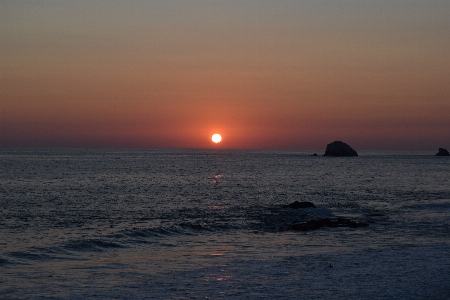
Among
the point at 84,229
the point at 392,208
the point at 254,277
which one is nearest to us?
the point at 254,277

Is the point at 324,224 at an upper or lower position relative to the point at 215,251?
upper

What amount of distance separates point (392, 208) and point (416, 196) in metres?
14.5

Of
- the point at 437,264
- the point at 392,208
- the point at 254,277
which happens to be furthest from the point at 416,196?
the point at 254,277

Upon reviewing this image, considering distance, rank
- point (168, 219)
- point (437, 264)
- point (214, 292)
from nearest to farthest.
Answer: point (214, 292) → point (437, 264) → point (168, 219)

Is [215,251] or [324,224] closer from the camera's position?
[215,251]

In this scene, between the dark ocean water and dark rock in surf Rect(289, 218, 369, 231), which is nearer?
the dark ocean water

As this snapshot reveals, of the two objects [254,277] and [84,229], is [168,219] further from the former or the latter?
[254,277]

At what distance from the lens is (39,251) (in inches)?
1057

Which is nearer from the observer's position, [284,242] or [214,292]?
[214,292]

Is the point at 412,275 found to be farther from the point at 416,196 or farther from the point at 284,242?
the point at 416,196

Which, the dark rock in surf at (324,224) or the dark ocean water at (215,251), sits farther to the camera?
the dark rock in surf at (324,224)

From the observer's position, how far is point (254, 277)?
837 inches

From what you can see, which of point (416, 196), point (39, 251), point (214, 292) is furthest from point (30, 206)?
point (416, 196)

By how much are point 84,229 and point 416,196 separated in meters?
43.1
